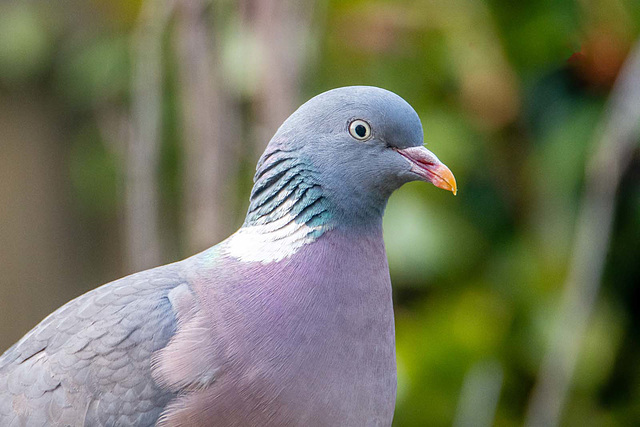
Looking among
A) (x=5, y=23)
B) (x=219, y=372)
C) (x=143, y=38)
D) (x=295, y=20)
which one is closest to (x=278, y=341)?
(x=219, y=372)

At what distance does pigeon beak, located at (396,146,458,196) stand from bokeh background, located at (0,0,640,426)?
4.63 ft

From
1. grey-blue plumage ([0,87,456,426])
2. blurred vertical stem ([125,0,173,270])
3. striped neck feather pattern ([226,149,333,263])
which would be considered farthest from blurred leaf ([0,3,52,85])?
striped neck feather pattern ([226,149,333,263])

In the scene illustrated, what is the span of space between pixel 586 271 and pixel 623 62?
1122 mm

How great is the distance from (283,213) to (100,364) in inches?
24.6

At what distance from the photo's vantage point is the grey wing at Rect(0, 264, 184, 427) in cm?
212

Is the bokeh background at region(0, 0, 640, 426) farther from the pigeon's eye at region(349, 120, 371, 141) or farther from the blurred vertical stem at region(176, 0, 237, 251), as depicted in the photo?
the pigeon's eye at region(349, 120, 371, 141)

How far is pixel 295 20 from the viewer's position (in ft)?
12.1

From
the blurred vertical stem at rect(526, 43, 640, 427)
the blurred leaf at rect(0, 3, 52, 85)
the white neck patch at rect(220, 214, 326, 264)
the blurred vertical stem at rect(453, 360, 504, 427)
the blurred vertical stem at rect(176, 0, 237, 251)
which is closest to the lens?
the white neck patch at rect(220, 214, 326, 264)

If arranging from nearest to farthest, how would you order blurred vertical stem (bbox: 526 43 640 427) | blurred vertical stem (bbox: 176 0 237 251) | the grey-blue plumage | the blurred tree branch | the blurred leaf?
the grey-blue plumage
blurred vertical stem (bbox: 526 43 640 427)
the blurred tree branch
blurred vertical stem (bbox: 176 0 237 251)
the blurred leaf

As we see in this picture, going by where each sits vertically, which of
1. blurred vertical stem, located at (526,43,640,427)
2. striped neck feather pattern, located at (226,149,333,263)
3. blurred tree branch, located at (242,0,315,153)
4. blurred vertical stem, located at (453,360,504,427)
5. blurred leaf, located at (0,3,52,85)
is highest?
blurred leaf, located at (0,3,52,85)

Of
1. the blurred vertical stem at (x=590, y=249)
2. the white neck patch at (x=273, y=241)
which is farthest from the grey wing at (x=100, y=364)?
the blurred vertical stem at (x=590, y=249)

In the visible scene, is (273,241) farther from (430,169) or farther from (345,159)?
(430,169)

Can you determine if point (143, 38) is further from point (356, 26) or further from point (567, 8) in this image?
point (567, 8)

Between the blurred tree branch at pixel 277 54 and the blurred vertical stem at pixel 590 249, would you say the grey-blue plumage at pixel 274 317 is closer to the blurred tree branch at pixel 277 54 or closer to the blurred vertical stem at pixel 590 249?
the blurred tree branch at pixel 277 54
